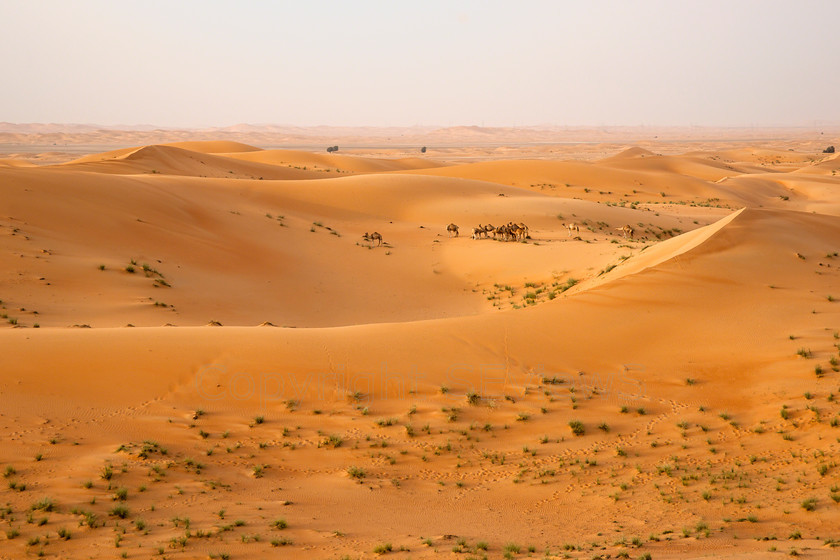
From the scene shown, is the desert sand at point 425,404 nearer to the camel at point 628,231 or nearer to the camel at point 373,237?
the camel at point 373,237

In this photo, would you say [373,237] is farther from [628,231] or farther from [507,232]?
→ [628,231]

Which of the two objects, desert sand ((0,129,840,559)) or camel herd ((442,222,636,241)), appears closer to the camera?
desert sand ((0,129,840,559))

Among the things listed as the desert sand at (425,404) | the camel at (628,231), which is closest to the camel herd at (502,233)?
the camel at (628,231)

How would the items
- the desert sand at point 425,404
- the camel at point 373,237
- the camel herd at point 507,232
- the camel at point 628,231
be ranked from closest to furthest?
1. the desert sand at point 425,404
2. the camel at point 373,237
3. the camel herd at point 507,232
4. the camel at point 628,231

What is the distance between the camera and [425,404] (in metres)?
10.1

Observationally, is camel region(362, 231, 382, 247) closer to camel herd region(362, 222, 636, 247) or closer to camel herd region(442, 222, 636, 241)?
camel herd region(362, 222, 636, 247)

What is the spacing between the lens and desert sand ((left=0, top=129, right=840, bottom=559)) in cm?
680

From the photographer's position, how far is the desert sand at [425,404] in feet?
22.3

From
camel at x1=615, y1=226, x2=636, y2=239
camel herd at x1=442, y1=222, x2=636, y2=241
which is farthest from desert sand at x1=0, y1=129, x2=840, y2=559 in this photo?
camel at x1=615, y1=226, x2=636, y2=239

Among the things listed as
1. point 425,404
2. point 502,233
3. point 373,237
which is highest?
point 502,233

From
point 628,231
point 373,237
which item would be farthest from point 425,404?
point 628,231

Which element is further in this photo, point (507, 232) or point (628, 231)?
point (628, 231)

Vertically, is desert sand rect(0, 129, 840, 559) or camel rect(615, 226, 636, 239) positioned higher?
camel rect(615, 226, 636, 239)

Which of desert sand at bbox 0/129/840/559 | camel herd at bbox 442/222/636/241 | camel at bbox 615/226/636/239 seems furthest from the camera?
camel at bbox 615/226/636/239
